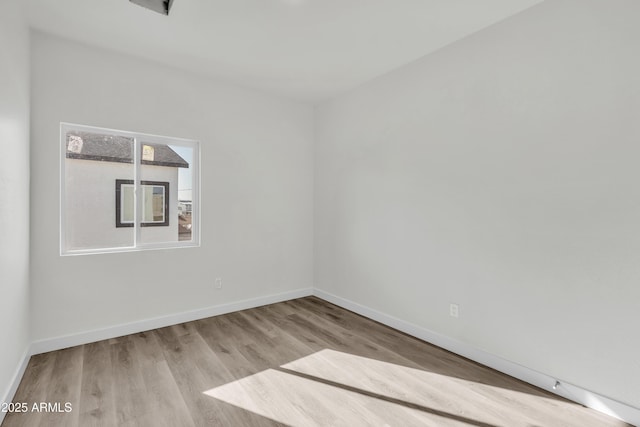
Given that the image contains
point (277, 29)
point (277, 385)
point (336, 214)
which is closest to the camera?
point (277, 385)

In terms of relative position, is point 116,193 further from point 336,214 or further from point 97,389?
point 336,214

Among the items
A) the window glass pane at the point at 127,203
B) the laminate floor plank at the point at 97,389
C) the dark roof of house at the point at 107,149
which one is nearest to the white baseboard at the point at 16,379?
the laminate floor plank at the point at 97,389

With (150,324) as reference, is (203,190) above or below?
above

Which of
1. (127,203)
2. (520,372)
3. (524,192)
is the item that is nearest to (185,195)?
(127,203)

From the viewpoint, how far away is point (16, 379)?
2105 mm

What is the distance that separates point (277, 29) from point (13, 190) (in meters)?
2.24

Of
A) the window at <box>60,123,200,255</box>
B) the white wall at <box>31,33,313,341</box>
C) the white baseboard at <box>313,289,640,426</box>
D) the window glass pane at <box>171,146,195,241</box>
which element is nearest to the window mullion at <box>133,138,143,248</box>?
the window at <box>60,123,200,255</box>

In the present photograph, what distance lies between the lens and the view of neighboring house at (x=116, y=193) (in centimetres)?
281

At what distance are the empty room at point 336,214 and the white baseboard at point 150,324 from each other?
25mm

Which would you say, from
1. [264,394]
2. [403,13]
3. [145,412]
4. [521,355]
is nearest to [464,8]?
[403,13]

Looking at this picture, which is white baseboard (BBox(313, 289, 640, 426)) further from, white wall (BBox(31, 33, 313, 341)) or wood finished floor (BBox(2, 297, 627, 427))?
white wall (BBox(31, 33, 313, 341))

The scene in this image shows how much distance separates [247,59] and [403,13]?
1534mm

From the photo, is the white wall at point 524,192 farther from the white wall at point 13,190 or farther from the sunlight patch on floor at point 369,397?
the white wall at point 13,190

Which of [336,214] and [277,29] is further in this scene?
[336,214]
